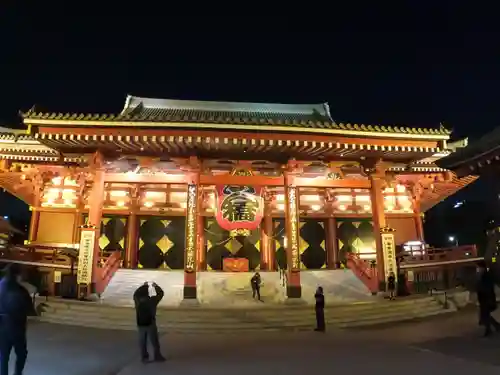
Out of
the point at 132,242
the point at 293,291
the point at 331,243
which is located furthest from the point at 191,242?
the point at 331,243

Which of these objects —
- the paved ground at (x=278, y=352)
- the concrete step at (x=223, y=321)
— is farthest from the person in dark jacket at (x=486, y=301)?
the concrete step at (x=223, y=321)

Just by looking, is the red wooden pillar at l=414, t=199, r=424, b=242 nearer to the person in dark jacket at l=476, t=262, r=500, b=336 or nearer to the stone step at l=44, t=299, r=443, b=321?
the stone step at l=44, t=299, r=443, b=321

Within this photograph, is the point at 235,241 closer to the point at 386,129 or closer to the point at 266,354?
the point at 386,129

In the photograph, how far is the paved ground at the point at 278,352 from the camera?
6676 millimetres

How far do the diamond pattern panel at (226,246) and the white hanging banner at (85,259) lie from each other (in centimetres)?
777

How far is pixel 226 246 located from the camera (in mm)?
20531

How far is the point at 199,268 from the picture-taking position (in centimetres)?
1928

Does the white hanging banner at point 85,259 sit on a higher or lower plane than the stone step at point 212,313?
higher

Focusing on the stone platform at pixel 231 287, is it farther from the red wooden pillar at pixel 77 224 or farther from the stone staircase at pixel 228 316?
the red wooden pillar at pixel 77 224

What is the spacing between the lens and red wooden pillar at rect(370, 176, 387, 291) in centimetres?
1473

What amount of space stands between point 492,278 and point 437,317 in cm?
367

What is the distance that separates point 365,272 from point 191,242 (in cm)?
807

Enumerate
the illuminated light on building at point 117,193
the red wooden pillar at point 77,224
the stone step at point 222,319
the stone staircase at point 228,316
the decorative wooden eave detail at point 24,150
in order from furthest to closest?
the illuminated light on building at point 117,193 < the red wooden pillar at point 77,224 < the decorative wooden eave detail at point 24,150 < the stone step at point 222,319 < the stone staircase at point 228,316

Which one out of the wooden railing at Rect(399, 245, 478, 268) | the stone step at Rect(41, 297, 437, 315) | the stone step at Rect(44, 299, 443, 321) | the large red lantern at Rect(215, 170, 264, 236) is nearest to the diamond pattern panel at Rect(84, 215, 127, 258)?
the stone step at Rect(41, 297, 437, 315)
